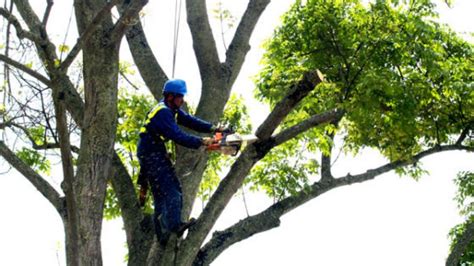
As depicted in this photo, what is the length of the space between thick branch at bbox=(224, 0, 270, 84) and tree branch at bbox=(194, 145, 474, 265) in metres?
1.63

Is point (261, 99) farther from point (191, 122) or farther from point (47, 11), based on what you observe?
point (47, 11)

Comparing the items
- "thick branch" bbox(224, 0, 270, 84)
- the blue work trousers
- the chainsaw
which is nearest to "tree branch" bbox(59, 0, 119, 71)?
the chainsaw

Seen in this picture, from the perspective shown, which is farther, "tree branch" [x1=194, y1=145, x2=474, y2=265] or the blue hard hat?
"tree branch" [x1=194, y1=145, x2=474, y2=265]

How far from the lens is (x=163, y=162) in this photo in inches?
240

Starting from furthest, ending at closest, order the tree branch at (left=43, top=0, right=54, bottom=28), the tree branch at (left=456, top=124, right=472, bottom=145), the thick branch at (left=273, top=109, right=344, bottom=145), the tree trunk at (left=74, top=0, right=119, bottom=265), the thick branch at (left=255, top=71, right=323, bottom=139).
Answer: the tree branch at (left=456, top=124, right=472, bottom=145) → the thick branch at (left=273, top=109, right=344, bottom=145) → the thick branch at (left=255, top=71, right=323, bottom=139) → the tree trunk at (left=74, top=0, right=119, bottom=265) → the tree branch at (left=43, top=0, right=54, bottom=28)

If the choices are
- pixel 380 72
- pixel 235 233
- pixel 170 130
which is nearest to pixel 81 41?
pixel 170 130

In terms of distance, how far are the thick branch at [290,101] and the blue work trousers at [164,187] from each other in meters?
0.95

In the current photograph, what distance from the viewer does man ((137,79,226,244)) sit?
5.85 metres

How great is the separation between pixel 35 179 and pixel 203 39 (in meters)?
2.76

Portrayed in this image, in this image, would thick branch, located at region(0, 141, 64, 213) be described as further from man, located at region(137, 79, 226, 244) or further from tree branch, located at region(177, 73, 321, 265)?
tree branch, located at region(177, 73, 321, 265)

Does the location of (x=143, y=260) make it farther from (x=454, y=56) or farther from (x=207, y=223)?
(x=454, y=56)

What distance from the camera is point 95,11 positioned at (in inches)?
221

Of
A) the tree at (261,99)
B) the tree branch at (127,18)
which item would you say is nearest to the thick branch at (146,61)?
the tree at (261,99)

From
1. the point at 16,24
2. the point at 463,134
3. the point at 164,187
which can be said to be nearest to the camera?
the point at 16,24
